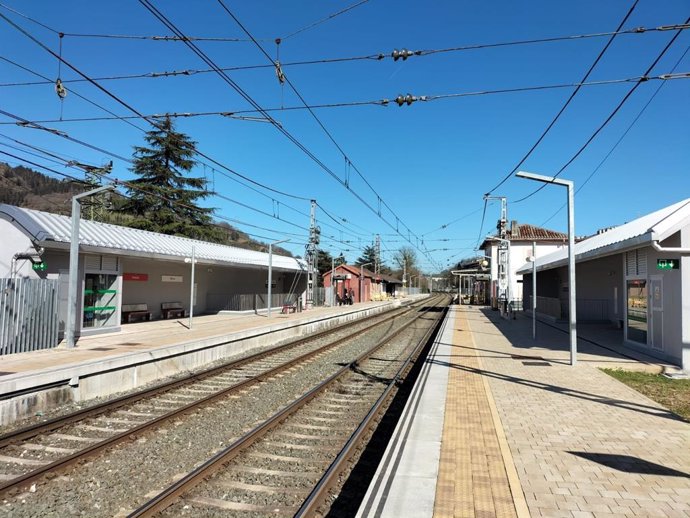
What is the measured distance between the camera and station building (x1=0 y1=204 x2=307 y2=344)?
1429 cm

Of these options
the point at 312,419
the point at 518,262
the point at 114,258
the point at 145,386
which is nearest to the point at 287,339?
the point at 114,258

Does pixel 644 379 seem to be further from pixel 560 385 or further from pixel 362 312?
pixel 362 312

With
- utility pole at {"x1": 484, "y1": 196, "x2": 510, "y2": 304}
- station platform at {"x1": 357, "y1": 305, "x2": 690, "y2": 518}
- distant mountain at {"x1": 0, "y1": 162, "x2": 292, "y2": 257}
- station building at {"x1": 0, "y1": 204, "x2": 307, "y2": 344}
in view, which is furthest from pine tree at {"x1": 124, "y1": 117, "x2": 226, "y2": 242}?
station platform at {"x1": 357, "y1": 305, "x2": 690, "y2": 518}

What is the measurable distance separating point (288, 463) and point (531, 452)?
9.50ft

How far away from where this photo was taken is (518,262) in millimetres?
51469

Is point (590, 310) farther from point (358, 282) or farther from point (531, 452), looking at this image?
point (358, 282)

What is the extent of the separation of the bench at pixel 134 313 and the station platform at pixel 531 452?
1600 centimetres

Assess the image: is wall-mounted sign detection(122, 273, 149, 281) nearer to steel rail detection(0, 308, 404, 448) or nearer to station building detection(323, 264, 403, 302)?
steel rail detection(0, 308, 404, 448)

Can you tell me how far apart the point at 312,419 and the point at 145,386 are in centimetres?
509

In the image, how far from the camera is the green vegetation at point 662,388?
7617 mm

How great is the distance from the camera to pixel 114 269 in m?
17.0

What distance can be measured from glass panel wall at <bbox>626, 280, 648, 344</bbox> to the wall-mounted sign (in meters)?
19.2

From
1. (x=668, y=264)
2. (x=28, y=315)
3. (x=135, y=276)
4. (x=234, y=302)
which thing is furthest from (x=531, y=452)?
(x=234, y=302)

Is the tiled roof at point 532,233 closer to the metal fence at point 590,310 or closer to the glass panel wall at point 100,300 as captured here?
the metal fence at point 590,310
